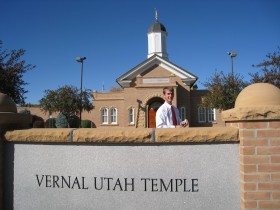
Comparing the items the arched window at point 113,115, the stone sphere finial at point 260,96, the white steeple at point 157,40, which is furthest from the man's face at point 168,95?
the white steeple at point 157,40

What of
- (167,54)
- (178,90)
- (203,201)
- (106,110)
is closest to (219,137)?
(203,201)

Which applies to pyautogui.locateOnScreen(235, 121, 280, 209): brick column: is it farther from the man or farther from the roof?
the roof

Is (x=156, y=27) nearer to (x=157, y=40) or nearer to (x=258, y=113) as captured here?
(x=157, y=40)

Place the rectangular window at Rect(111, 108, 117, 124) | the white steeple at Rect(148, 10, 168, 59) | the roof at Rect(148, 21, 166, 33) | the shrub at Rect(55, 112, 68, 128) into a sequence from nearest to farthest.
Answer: the shrub at Rect(55, 112, 68, 128)
the rectangular window at Rect(111, 108, 117, 124)
the white steeple at Rect(148, 10, 168, 59)
the roof at Rect(148, 21, 166, 33)

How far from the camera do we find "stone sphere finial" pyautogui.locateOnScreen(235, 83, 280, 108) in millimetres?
2932

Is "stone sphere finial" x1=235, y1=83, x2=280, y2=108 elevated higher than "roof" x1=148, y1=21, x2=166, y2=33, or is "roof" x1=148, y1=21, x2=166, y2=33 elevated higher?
"roof" x1=148, y1=21, x2=166, y2=33

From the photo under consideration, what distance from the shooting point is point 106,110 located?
30.8 metres

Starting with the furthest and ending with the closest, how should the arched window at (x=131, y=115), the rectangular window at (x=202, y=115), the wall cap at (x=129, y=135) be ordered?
1. the rectangular window at (x=202, y=115)
2. the arched window at (x=131, y=115)
3. the wall cap at (x=129, y=135)

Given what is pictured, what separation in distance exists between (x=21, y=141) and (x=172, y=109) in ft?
7.74

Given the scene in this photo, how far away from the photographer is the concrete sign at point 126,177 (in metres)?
3.13

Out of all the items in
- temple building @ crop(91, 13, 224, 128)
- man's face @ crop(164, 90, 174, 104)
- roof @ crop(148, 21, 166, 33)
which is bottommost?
man's face @ crop(164, 90, 174, 104)

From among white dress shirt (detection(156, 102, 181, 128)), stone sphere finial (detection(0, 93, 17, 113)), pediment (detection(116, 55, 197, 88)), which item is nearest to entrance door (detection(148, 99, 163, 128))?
pediment (detection(116, 55, 197, 88))

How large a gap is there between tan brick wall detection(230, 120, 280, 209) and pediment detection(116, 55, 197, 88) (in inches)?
958

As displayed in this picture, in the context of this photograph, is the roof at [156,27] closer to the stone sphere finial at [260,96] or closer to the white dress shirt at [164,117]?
the white dress shirt at [164,117]
